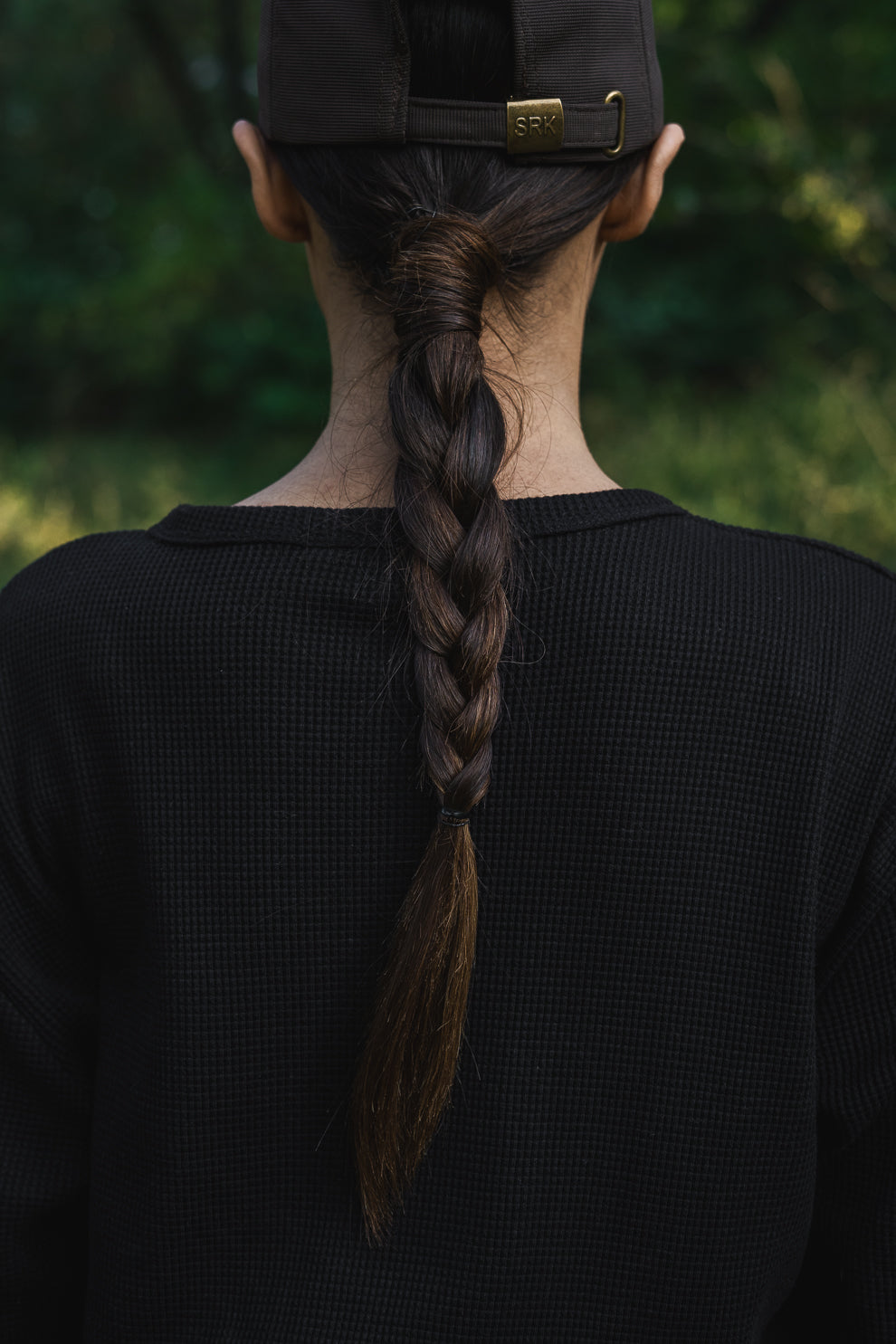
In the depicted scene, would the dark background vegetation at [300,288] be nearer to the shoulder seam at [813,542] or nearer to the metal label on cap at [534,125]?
the metal label on cap at [534,125]

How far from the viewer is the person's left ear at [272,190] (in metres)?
1.25

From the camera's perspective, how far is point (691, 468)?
5926mm

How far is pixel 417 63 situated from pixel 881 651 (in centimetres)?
71

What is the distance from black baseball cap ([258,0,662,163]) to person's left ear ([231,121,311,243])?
44mm

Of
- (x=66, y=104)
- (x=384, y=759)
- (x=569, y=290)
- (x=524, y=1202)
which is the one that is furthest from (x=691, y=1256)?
(x=66, y=104)

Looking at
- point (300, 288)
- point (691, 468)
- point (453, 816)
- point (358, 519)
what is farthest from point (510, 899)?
point (300, 288)

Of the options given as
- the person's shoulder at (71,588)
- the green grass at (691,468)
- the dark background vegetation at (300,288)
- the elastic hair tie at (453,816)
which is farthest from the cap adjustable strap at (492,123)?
the green grass at (691,468)

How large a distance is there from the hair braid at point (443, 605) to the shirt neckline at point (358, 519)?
54 millimetres

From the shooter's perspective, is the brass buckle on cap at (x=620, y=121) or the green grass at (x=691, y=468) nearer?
the brass buckle on cap at (x=620, y=121)

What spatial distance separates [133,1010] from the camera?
123cm

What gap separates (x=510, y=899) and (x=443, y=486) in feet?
1.30

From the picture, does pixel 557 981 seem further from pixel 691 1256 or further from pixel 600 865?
pixel 691 1256

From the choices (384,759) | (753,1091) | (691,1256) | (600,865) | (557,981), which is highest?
(384,759)

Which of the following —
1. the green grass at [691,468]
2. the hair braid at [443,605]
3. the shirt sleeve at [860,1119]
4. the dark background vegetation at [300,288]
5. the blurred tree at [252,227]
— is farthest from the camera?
the blurred tree at [252,227]
